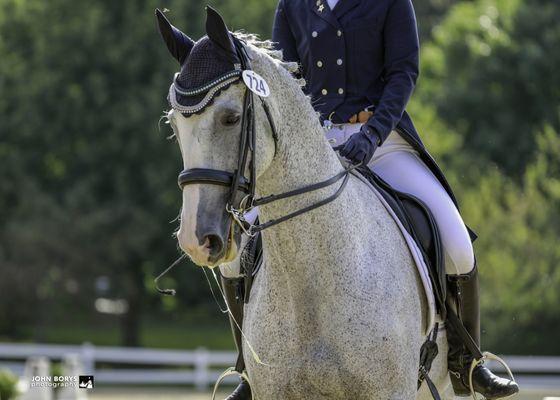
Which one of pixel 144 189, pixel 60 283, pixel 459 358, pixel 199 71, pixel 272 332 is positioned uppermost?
pixel 199 71

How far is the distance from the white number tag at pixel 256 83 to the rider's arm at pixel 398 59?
1.28 metres

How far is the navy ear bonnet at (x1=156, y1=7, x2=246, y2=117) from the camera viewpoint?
5.57m

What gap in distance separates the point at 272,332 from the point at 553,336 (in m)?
24.0

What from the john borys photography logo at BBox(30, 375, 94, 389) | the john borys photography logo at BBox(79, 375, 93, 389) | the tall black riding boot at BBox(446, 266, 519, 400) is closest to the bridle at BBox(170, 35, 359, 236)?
the tall black riding boot at BBox(446, 266, 519, 400)

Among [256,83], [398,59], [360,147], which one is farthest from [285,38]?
[256,83]

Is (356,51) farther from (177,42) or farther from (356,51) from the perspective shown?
(177,42)

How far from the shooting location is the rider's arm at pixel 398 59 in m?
6.95

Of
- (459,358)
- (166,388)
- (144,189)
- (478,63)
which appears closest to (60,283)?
(144,189)

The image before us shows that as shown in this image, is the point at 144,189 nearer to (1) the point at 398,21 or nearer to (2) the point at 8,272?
(2) the point at 8,272

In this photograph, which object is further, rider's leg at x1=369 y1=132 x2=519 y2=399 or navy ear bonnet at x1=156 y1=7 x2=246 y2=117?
rider's leg at x1=369 y1=132 x2=519 y2=399

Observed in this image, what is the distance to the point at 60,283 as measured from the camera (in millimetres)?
37844

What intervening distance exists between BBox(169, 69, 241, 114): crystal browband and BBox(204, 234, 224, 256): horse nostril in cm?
61

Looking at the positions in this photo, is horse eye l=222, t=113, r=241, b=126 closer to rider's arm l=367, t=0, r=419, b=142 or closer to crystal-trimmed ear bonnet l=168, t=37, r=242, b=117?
crystal-trimmed ear bonnet l=168, t=37, r=242, b=117

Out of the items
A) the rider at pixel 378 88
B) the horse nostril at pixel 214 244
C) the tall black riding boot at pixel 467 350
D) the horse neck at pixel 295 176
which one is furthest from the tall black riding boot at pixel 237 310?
the horse nostril at pixel 214 244
